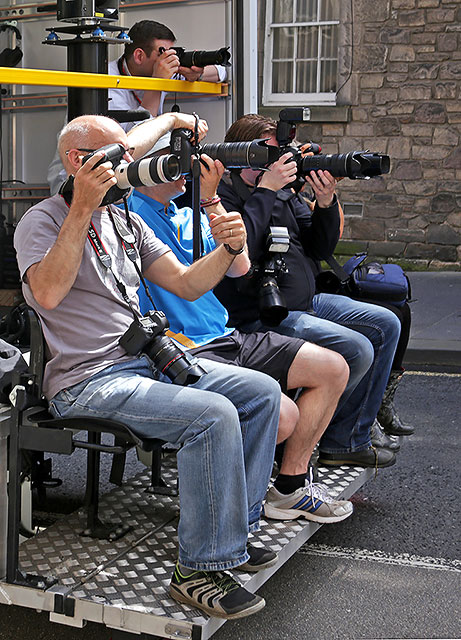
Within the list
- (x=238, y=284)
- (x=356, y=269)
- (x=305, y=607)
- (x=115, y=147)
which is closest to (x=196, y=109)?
(x=356, y=269)

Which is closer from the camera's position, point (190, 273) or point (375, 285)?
point (190, 273)

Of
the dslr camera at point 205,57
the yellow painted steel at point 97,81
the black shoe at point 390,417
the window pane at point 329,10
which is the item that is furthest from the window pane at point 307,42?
the black shoe at point 390,417

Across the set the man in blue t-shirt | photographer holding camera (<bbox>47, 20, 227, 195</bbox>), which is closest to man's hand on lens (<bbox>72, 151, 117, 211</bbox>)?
the man in blue t-shirt

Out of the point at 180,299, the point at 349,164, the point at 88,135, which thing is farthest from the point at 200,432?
the point at 349,164

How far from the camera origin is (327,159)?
161 inches

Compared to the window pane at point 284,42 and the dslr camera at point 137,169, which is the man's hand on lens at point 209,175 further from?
the window pane at point 284,42

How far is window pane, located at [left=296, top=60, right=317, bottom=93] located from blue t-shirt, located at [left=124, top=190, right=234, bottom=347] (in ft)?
28.3

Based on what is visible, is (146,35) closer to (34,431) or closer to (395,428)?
(395,428)

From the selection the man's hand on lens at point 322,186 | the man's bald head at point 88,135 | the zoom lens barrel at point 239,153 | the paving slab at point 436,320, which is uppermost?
the man's bald head at point 88,135

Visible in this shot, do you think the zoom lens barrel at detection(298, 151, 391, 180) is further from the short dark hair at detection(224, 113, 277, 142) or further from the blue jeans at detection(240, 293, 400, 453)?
→ the blue jeans at detection(240, 293, 400, 453)

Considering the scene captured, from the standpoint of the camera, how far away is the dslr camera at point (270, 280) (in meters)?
3.92

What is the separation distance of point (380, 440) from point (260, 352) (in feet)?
3.40

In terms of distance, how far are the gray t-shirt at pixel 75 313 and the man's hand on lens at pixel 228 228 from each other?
1.21ft

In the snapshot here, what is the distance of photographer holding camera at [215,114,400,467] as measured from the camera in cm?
407
